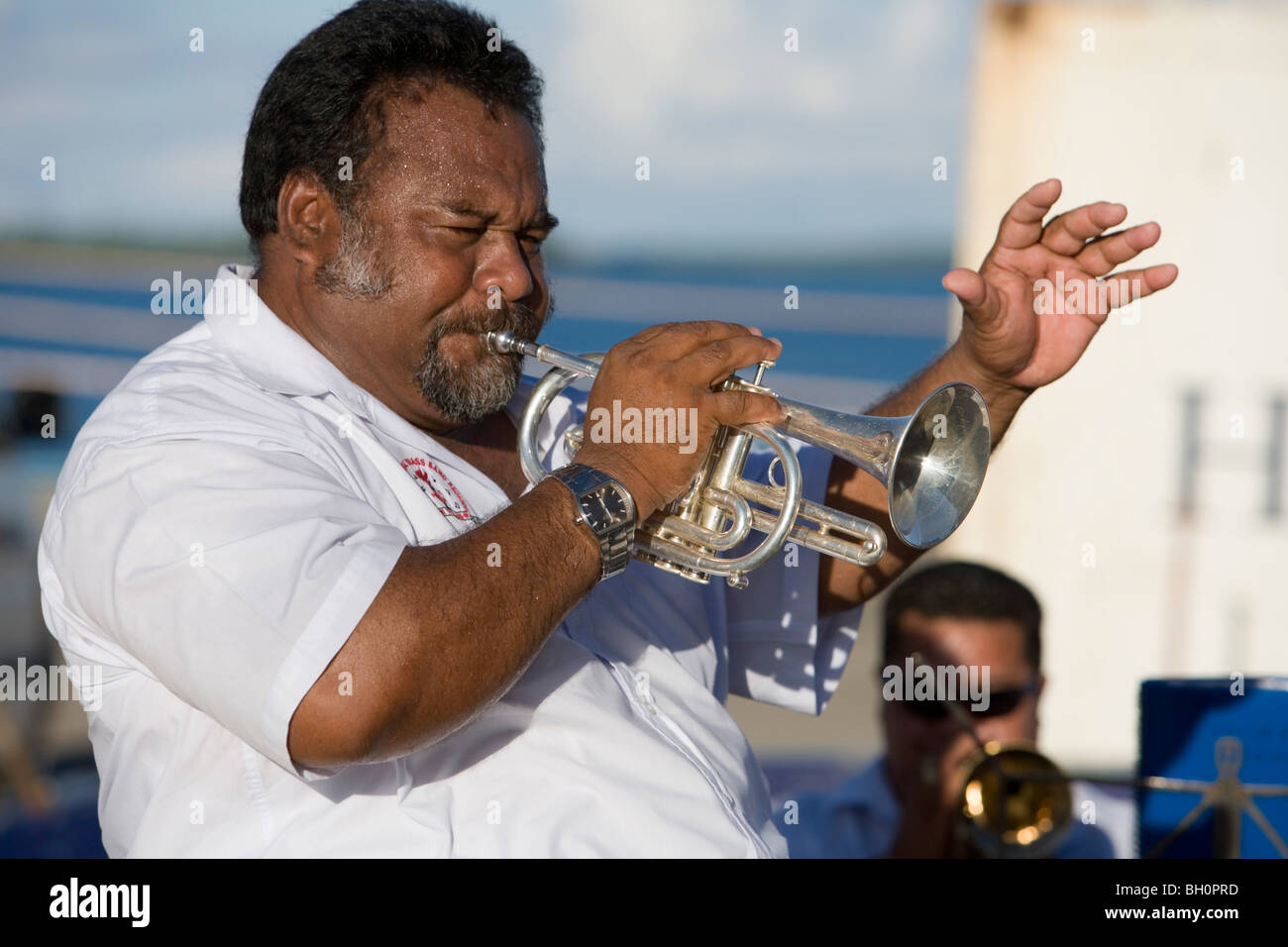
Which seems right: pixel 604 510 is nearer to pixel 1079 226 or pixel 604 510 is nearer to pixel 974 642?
pixel 1079 226

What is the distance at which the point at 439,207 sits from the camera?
7.79 ft

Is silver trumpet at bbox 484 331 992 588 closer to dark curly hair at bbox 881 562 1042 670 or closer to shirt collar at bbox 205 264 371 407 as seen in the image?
shirt collar at bbox 205 264 371 407

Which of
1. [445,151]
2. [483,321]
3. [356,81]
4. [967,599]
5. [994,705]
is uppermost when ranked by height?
[356,81]

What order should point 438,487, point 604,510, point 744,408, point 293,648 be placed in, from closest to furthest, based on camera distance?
point 293,648 < point 604,510 < point 744,408 < point 438,487

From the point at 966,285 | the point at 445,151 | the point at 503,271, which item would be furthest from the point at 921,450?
the point at 445,151

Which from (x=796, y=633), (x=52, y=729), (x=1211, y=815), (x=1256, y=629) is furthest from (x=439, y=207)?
(x=52, y=729)

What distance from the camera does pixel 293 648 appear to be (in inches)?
72.6

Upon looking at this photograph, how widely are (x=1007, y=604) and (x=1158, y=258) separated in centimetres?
160

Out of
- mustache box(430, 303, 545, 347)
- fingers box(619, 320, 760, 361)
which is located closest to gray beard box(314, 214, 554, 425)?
mustache box(430, 303, 545, 347)

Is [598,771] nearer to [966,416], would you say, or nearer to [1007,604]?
[966,416]

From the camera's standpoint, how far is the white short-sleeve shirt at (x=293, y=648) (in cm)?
189

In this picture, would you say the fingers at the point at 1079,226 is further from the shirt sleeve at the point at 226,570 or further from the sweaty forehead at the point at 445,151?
the shirt sleeve at the point at 226,570

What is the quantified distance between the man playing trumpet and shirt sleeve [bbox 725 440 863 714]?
1 cm

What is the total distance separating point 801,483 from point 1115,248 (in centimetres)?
81
